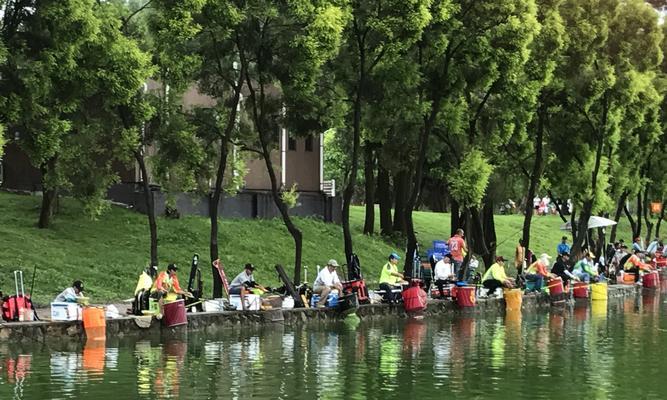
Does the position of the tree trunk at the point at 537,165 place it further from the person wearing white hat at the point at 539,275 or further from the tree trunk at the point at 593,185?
the person wearing white hat at the point at 539,275

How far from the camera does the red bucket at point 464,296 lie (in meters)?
33.8

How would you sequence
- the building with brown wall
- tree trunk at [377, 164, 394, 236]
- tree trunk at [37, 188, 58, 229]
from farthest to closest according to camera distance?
tree trunk at [377, 164, 394, 236], the building with brown wall, tree trunk at [37, 188, 58, 229]

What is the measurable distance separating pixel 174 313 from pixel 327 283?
19.9ft

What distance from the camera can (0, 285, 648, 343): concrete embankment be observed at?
2452 cm

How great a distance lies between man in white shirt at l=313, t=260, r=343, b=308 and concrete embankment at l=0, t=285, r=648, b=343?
554 millimetres

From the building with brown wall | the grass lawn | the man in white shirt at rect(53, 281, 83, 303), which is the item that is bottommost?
the man in white shirt at rect(53, 281, 83, 303)

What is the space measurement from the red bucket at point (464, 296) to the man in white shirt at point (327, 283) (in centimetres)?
426

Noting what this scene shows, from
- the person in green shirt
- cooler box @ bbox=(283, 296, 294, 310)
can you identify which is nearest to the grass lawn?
cooler box @ bbox=(283, 296, 294, 310)

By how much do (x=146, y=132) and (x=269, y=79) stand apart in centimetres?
438

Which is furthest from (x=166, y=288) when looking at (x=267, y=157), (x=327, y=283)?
(x=267, y=157)

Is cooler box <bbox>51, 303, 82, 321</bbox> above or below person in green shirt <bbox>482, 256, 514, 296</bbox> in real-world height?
below

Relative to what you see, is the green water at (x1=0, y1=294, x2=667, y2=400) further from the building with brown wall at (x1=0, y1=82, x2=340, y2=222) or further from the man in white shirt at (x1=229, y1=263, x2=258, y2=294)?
the building with brown wall at (x1=0, y1=82, x2=340, y2=222)

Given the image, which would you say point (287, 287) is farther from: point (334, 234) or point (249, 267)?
point (334, 234)

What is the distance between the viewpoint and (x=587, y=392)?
17.7m
